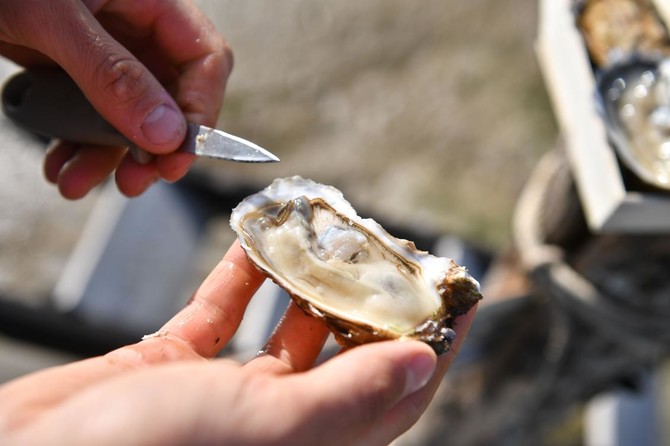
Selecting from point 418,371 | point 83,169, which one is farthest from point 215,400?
point 83,169

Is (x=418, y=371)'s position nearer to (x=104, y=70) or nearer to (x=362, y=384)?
(x=362, y=384)

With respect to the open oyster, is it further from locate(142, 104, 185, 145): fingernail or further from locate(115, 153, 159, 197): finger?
locate(115, 153, 159, 197): finger

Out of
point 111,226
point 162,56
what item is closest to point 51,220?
point 111,226

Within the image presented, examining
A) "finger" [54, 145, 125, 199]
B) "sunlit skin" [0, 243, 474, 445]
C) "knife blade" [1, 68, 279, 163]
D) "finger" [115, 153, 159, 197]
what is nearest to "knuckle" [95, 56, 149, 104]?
"knife blade" [1, 68, 279, 163]

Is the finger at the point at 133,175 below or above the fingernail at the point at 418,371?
above

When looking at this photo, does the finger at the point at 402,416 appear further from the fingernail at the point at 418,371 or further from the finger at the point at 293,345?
the finger at the point at 293,345

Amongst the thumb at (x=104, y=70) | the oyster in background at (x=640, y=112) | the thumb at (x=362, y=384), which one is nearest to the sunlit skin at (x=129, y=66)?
the thumb at (x=104, y=70)
